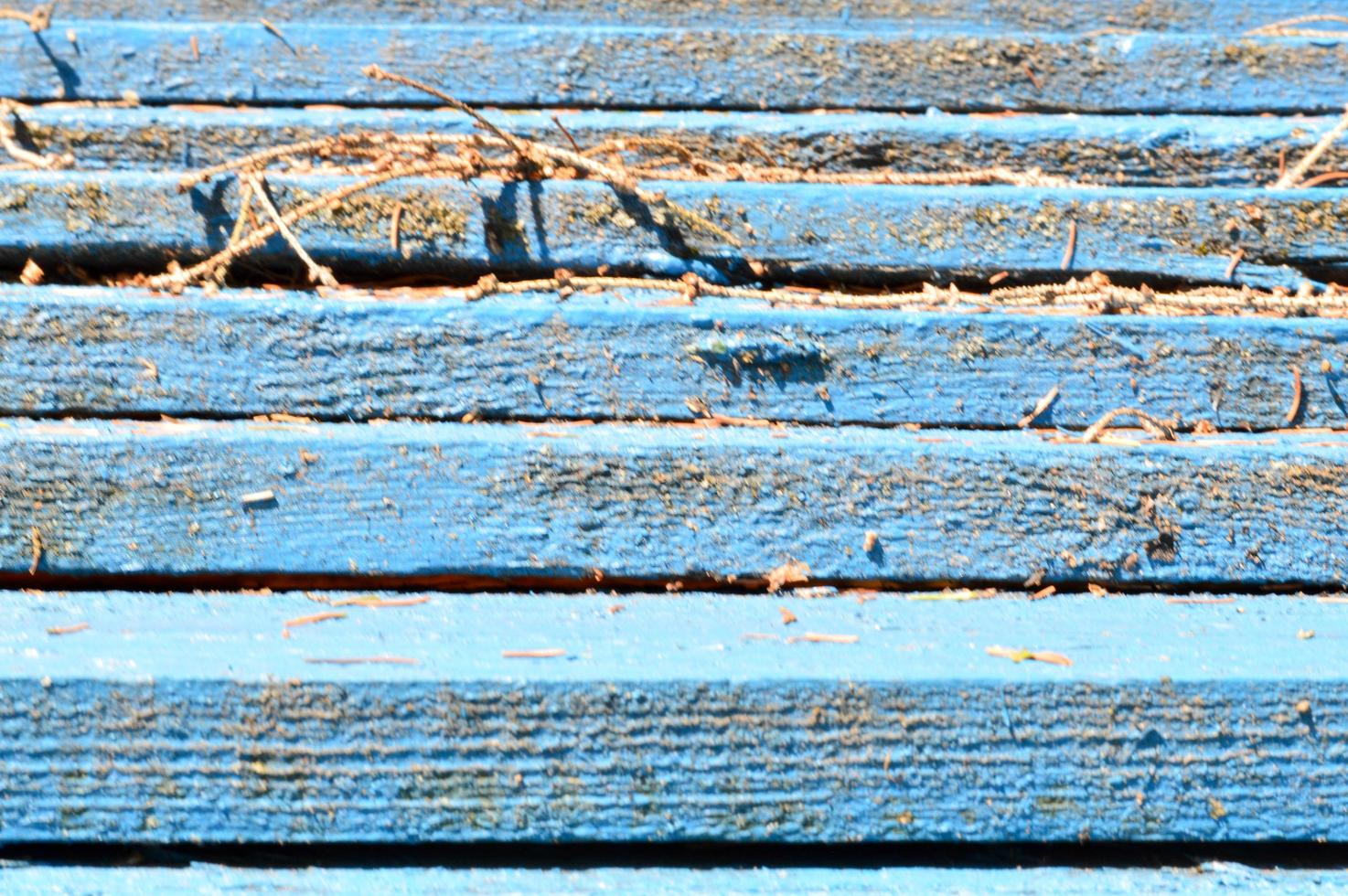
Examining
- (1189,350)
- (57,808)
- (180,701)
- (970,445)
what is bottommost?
(57,808)

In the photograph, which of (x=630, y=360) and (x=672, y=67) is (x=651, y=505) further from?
(x=672, y=67)

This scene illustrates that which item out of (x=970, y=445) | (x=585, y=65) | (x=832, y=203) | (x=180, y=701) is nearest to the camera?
(x=180, y=701)

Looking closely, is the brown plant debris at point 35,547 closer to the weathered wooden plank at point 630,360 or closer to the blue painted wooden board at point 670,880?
the weathered wooden plank at point 630,360

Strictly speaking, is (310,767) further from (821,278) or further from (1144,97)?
(1144,97)

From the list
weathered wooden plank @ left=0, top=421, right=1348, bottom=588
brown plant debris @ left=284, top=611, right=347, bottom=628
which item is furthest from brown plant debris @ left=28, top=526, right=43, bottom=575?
brown plant debris @ left=284, top=611, right=347, bottom=628

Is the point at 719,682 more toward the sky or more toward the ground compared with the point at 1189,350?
more toward the ground

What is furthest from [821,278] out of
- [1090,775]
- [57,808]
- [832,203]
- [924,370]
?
[57,808]

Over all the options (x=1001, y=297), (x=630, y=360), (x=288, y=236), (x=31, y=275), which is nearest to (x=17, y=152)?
(x=31, y=275)

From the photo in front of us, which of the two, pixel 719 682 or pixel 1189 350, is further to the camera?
pixel 1189 350
